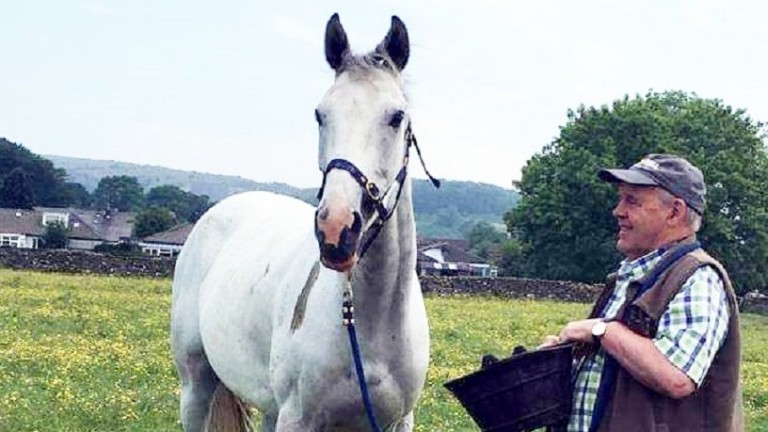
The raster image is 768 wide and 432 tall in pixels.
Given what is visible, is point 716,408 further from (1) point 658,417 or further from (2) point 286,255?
(2) point 286,255

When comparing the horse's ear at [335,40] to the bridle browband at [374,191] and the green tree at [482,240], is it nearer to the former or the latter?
the bridle browband at [374,191]

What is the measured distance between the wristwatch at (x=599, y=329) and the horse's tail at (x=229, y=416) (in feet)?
12.3

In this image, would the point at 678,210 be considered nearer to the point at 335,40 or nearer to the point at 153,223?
the point at 335,40

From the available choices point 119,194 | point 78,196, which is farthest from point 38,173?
point 119,194

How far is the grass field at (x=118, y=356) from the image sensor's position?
403 inches

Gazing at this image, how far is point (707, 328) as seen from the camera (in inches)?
149

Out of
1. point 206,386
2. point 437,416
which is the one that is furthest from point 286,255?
point 437,416

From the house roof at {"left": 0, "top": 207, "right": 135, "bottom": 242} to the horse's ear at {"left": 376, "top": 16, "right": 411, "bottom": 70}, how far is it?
312 feet

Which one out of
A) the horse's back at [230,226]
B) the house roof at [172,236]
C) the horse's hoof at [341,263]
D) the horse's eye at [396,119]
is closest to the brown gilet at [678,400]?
the horse's hoof at [341,263]

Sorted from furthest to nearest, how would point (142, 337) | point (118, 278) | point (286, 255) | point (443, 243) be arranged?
1. point (443, 243)
2. point (118, 278)
3. point (142, 337)
4. point (286, 255)

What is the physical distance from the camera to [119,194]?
493 feet

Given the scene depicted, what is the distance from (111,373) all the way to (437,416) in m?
4.35

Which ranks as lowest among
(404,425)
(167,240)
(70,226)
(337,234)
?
(70,226)

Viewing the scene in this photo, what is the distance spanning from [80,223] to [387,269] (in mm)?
108700
